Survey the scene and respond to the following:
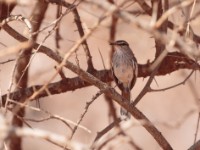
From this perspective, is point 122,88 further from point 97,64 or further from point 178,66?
point 97,64

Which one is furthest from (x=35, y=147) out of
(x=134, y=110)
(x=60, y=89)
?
(x=134, y=110)

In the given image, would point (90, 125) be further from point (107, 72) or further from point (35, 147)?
point (107, 72)

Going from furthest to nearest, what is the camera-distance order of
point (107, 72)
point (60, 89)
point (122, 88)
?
1. point (122, 88)
2. point (107, 72)
3. point (60, 89)

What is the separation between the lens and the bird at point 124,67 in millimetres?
4844

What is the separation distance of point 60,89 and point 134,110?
0.85 m

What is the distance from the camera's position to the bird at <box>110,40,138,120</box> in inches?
191

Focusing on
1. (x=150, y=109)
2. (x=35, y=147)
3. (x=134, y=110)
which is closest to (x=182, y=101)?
(x=150, y=109)

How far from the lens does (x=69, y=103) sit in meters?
8.93

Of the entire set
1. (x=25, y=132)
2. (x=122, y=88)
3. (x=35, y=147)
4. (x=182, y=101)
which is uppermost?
(x=25, y=132)

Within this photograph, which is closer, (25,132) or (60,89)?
(25,132)

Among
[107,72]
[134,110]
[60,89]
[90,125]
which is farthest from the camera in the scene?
[90,125]

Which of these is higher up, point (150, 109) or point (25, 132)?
point (25, 132)

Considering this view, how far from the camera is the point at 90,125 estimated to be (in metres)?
8.44

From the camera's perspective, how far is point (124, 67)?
5012mm
